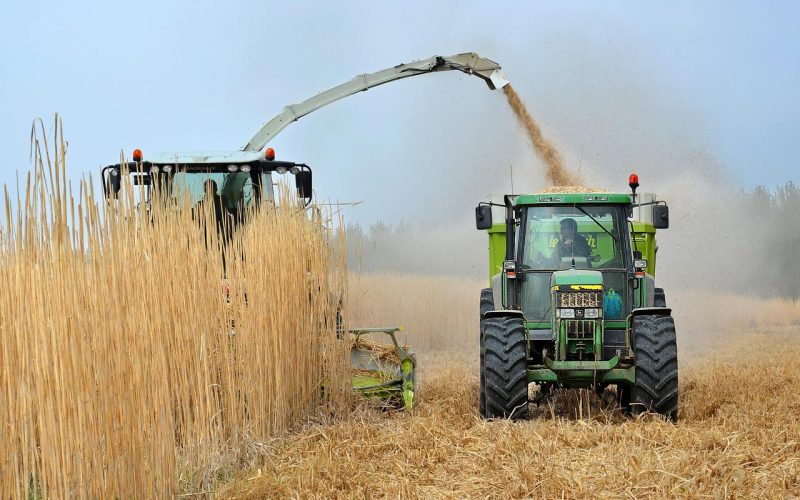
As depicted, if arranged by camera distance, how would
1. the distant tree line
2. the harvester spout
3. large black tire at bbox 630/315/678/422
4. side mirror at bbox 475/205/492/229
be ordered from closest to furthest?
large black tire at bbox 630/315/678/422 < side mirror at bbox 475/205/492/229 < the harvester spout < the distant tree line

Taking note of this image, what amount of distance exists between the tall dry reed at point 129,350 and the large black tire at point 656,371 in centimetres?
278

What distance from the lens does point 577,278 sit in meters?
8.07

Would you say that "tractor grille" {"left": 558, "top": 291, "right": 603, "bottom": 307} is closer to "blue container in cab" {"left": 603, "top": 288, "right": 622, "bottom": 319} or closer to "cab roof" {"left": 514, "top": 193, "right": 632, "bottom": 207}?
"blue container in cab" {"left": 603, "top": 288, "right": 622, "bottom": 319}

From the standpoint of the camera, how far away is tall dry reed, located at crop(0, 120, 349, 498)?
12.3 ft

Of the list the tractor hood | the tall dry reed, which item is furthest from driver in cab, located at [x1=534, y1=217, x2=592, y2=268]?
the tall dry reed

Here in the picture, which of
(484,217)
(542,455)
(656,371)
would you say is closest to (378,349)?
(484,217)

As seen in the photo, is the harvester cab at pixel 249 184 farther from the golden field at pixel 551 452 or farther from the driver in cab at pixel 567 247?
the driver in cab at pixel 567 247

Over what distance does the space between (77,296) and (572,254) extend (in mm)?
5404

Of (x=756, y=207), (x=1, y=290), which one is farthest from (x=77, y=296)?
(x=756, y=207)

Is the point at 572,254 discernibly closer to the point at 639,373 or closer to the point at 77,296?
the point at 639,373

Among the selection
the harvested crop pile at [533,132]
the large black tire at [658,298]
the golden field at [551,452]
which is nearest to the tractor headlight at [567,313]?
the golden field at [551,452]

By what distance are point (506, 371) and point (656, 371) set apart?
45.9 inches

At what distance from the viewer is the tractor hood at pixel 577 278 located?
26.4 feet

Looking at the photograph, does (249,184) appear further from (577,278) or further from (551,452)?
(551,452)
